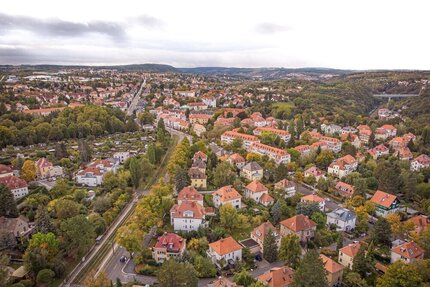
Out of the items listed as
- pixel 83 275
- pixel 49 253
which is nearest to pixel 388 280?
pixel 83 275

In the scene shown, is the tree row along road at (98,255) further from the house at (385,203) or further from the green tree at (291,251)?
the house at (385,203)

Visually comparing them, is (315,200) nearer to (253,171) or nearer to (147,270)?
(253,171)

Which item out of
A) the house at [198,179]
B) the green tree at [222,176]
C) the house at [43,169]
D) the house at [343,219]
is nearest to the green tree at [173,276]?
the house at [343,219]

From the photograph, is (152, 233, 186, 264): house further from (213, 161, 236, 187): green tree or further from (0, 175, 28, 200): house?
(0, 175, 28, 200): house

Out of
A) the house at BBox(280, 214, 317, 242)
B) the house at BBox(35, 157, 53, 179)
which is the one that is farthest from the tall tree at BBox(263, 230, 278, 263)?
the house at BBox(35, 157, 53, 179)

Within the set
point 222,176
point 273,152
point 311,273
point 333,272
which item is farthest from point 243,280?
point 273,152

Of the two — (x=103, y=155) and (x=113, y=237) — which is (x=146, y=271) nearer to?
→ (x=113, y=237)
